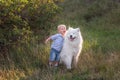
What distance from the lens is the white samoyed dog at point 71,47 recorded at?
8.88m

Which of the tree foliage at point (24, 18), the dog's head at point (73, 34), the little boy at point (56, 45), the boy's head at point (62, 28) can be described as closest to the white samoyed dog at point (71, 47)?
the dog's head at point (73, 34)

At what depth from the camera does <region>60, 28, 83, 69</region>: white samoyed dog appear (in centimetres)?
888

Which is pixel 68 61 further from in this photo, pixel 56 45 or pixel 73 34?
pixel 73 34

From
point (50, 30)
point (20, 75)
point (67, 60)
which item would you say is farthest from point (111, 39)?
point (20, 75)

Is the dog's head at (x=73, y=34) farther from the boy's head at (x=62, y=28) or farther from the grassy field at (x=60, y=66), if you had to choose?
the grassy field at (x=60, y=66)

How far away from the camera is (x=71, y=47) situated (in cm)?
910

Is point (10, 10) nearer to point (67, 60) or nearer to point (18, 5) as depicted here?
point (18, 5)

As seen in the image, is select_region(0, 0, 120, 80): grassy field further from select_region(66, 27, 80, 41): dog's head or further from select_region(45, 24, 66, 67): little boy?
select_region(66, 27, 80, 41): dog's head

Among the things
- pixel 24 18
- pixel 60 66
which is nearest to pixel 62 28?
pixel 60 66

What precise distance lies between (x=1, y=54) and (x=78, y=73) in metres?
2.60

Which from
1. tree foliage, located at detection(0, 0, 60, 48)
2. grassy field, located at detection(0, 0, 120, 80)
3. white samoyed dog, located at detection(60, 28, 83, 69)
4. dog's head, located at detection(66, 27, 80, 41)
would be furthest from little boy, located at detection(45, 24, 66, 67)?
tree foliage, located at detection(0, 0, 60, 48)

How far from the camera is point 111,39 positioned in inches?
517

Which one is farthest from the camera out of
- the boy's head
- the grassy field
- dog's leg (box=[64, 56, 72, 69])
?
the boy's head

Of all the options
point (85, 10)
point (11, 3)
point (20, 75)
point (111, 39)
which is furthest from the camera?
point (85, 10)
